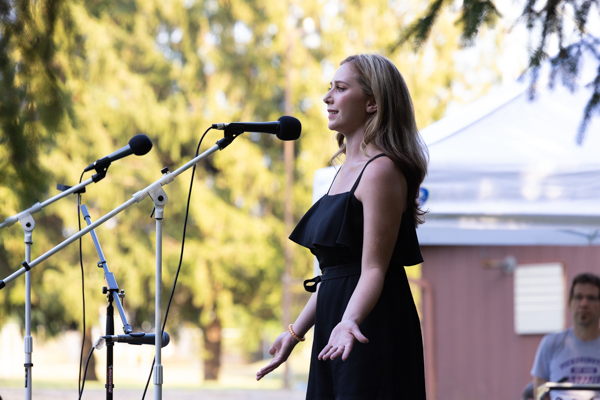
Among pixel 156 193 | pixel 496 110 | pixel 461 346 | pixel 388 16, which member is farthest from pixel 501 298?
pixel 388 16

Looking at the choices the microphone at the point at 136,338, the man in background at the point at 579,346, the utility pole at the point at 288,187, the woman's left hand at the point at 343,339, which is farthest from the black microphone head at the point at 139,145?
the utility pole at the point at 288,187

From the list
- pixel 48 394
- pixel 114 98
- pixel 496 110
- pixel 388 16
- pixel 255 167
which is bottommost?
pixel 48 394

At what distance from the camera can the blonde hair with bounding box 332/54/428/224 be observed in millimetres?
2080

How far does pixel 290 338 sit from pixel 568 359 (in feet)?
9.07

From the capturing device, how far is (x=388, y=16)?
1902 cm

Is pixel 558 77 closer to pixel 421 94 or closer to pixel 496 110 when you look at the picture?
pixel 496 110

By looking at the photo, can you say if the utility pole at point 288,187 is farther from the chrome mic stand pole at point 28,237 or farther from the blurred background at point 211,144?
the chrome mic stand pole at point 28,237

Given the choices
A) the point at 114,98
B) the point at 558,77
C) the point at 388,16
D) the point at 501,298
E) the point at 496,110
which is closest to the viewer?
the point at 558,77

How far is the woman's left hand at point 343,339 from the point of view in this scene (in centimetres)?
180

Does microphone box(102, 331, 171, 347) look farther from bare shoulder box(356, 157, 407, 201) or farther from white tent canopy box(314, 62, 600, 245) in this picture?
white tent canopy box(314, 62, 600, 245)

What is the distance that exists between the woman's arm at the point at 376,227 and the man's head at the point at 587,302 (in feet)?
9.36

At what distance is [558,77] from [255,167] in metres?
14.5

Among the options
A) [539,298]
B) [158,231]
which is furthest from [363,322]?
[539,298]

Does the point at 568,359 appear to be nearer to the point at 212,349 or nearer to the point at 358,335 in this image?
the point at 358,335
